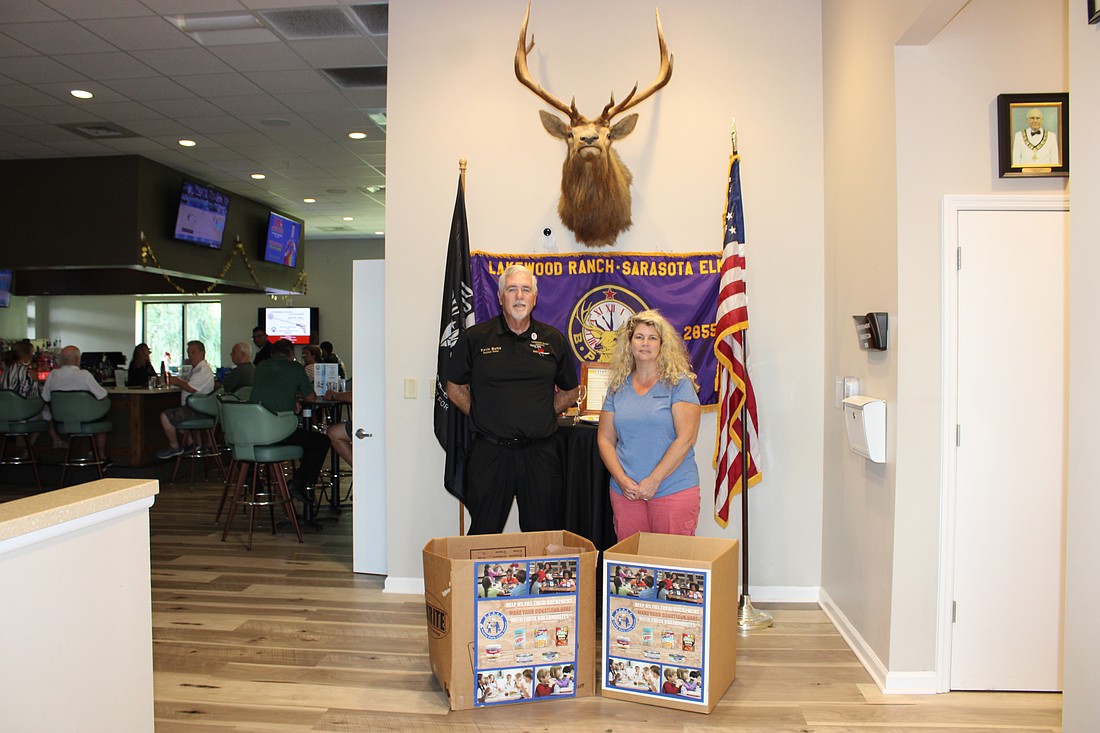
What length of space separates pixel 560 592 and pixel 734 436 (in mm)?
1368

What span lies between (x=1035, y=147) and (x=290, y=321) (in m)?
13.0

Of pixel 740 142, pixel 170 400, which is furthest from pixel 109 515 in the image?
pixel 170 400

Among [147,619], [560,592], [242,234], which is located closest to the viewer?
[147,619]

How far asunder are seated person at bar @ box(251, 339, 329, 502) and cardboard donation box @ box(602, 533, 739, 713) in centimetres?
352

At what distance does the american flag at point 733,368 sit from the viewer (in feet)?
12.9

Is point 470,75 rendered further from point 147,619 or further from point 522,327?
point 147,619

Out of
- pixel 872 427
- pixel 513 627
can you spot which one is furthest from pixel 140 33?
pixel 872 427

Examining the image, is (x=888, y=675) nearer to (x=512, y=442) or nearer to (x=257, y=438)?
(x=512, y=442)

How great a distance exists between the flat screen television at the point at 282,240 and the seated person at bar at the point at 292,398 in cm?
539

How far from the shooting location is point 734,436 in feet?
13.0

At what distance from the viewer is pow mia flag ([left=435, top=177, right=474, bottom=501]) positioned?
4.14m

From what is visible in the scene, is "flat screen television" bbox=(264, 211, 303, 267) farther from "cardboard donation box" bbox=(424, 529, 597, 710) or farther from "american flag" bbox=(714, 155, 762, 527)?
"cardboard donation box" bbox=(424, 529, 597, 710)

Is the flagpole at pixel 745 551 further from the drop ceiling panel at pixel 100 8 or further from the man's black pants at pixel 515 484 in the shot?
the drop ceiling panel at pixel 100 8

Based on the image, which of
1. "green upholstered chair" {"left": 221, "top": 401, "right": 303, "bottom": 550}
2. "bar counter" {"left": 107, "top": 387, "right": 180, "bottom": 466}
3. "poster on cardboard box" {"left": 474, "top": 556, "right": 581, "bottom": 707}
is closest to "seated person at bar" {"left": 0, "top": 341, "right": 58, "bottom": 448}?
"bar counter" {"left": 107, "top": 387, "right": 180, "bottom": 466}
